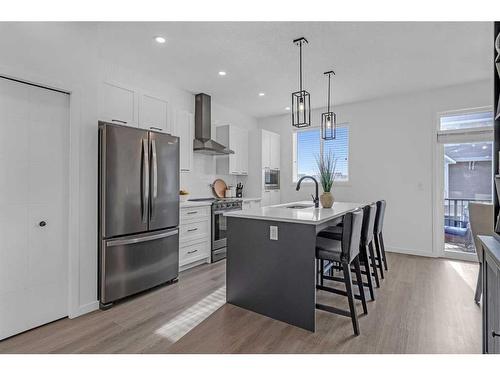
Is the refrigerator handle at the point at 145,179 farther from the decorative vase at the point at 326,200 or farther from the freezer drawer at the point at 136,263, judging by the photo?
the decorative vase at the point at 326,200

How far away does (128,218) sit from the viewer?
281cm

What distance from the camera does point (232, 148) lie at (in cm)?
525

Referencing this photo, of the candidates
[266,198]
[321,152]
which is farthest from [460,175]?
[266,198]

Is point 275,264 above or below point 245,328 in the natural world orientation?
above

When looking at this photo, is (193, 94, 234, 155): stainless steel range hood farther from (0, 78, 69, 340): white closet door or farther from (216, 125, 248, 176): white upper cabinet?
(0, 78, 69, 340): white closet door

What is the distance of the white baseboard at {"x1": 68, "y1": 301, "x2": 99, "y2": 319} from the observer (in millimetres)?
2488

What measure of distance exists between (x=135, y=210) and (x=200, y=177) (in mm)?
2192

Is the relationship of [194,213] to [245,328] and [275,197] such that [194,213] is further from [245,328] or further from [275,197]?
[275,197]

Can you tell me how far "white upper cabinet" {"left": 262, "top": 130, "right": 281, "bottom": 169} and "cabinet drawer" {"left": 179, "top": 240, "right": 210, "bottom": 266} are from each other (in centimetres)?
225

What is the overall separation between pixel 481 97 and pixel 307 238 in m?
4.08

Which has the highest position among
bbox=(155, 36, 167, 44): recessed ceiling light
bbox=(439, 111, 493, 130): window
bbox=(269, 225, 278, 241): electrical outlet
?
bbox=(155, 36, 167, 44): recessed ceiling light

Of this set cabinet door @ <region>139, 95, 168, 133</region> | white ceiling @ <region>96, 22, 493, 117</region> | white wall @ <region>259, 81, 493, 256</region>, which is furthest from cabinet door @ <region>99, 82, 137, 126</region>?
white wall @ <region>259, 81, 493, 256</region>

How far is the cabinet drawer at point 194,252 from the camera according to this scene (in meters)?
3.74

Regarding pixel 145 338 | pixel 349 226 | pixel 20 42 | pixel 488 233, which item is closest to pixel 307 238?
pixel 349 226
